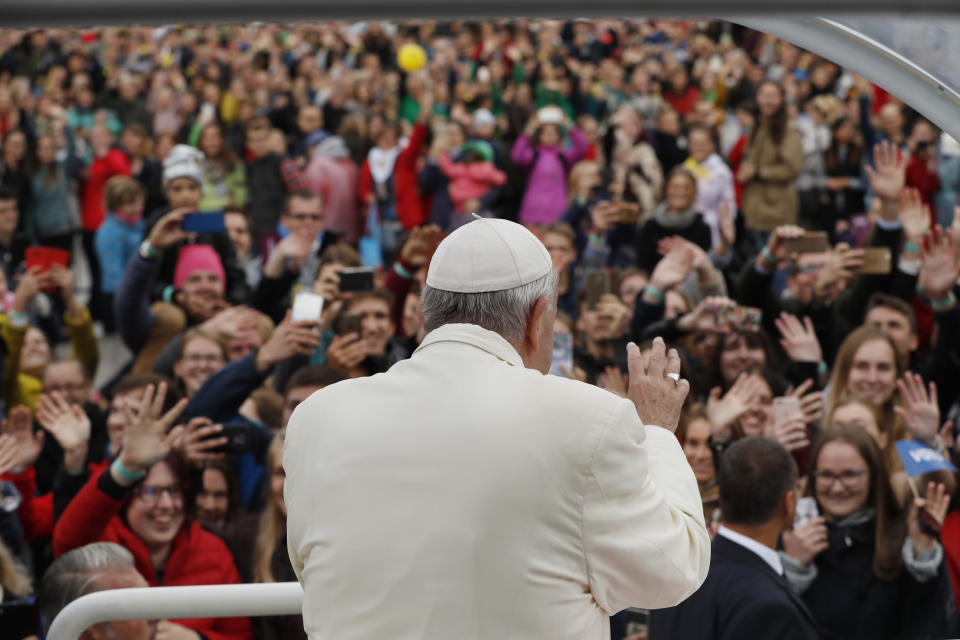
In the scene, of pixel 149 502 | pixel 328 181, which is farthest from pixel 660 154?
pixel 149 502

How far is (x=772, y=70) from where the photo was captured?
1521 centimetres

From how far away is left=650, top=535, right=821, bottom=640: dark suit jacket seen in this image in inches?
130

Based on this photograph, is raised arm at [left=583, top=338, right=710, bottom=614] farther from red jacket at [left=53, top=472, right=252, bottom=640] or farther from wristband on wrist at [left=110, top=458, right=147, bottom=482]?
wristband on wrist at [left=110, top=458, right=147, bottom=482]

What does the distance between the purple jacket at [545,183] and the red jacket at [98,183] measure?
3801 mm

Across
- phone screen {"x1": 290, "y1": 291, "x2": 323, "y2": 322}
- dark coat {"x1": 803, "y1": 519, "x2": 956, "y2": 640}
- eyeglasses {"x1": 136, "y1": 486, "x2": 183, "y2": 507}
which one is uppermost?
phone screen {"x1": 290, "y1": 291, "x2": 323, "y2": 322}

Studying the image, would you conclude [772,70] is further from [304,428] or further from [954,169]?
[304,428]

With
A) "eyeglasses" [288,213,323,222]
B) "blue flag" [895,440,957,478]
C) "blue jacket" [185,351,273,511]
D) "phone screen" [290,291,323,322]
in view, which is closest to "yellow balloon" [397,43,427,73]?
"eyeglasses" [288,213,323,222]

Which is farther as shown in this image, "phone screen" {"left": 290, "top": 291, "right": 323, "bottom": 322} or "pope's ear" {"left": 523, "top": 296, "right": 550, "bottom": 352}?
"phone screen" {"left": 290, "top": 291, "right": 323, "bottom": 322}

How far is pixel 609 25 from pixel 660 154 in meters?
6.48

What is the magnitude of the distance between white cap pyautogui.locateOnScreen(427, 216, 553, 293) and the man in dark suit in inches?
60.2

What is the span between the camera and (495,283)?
215 cm

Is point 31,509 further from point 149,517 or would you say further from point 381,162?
point 381,162

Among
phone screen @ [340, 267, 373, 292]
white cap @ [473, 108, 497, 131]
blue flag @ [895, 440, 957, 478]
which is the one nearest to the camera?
blue flag @ [895, 440, 957, 478]

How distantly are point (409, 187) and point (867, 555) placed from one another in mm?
7035
